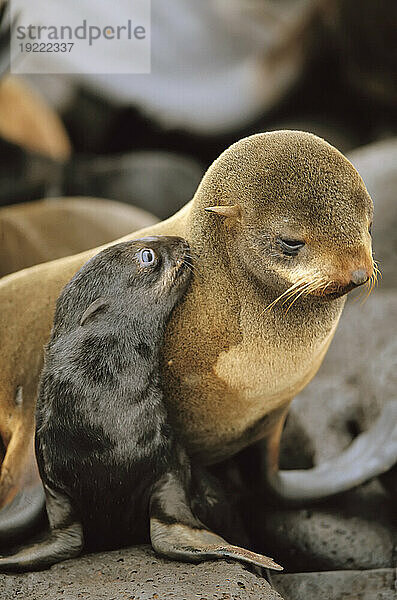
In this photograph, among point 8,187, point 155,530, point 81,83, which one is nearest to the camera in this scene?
point 155,530

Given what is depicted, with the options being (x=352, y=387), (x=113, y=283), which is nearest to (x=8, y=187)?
(x=352, y=387)

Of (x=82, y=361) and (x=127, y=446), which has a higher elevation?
(x=82, y=361)

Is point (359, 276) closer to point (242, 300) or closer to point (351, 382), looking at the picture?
point (242, 300)

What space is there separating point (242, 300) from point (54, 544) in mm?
728

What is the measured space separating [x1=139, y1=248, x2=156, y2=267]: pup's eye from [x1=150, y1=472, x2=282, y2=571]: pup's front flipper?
1.66ft

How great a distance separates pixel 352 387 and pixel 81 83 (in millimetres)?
3159

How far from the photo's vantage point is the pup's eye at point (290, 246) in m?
1.79

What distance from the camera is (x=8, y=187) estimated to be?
426 cm

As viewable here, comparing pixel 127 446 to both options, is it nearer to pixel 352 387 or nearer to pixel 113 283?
pixel 113 283

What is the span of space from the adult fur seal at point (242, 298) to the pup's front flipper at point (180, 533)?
0.19 metres

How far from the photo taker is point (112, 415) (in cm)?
194

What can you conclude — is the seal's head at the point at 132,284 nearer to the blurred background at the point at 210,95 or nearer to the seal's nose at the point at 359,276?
the seal's nose at the point at 359,276

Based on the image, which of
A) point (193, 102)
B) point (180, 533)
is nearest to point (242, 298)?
point (180, 533)

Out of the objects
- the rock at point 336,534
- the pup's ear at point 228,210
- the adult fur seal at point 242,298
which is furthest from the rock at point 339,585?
the pup's ear at point 228,210
